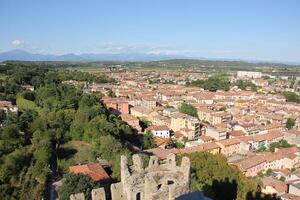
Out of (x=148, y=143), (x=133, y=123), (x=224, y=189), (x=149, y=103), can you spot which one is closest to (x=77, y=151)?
(x=148, y=143)

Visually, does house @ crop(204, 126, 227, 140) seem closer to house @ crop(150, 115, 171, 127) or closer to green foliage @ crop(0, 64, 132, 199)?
house @ crop(150, 115, 171, 127)

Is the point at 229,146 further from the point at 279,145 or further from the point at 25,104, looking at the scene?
the point at 25,104

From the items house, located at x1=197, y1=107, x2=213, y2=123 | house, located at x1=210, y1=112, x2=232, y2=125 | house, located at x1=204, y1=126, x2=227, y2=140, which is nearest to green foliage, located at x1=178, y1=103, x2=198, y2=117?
house, located at x1=197, y1=107, x2=213, y2=123

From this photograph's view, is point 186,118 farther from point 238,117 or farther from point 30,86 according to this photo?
point 30,86

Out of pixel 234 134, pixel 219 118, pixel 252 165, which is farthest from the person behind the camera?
pixel 219 118

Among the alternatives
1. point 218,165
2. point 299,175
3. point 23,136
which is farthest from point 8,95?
point 299,175

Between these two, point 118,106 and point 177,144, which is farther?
point 118,106

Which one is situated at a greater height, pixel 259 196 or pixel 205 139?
pixel 259 196
